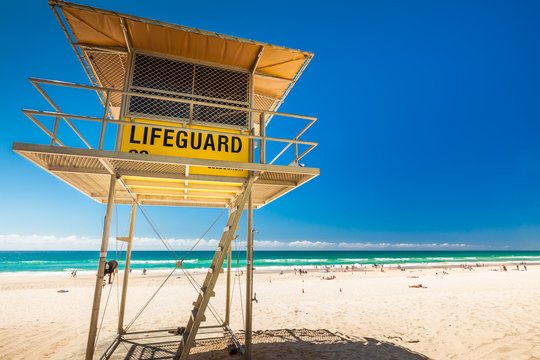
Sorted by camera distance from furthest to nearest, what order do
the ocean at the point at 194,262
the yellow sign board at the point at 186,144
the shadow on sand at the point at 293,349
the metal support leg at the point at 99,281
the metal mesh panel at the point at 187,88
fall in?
the ocean at the point at 194,262 → the shadow on sand at the point at 293,349 → the metal mesh panel at the point at 187,88 → the yellow sign board at the point at 186,144 → the metal support leg at the point at 99,281

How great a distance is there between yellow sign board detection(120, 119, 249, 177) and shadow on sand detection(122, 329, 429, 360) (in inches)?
178

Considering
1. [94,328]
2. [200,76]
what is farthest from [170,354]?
[200,76]

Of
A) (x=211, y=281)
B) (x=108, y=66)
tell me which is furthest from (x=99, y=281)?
(x=108, y=66)

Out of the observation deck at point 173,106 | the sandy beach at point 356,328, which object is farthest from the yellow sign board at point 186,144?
the sandy beach at point 356,328

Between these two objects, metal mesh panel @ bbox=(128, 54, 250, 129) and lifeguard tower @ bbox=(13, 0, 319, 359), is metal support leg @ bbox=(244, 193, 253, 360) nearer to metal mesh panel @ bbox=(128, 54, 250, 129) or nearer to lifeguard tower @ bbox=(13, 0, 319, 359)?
lifeguard tower @ bbox=(13, 0, 319, 359)

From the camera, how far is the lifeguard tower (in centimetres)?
488

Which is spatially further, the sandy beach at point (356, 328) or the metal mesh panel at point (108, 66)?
the sandy beach at point (356, 328)

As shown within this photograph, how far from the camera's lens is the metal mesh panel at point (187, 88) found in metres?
5.74

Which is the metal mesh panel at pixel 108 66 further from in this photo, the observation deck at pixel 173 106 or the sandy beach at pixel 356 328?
the sandy beach at pixel 356 328

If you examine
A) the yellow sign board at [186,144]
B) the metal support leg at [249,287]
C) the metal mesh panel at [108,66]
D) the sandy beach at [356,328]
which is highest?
the metal mesh panel at [108,66]

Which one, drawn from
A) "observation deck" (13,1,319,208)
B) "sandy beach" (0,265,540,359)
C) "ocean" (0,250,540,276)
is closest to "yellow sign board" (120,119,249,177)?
"observation deck" (13,1,319,208)

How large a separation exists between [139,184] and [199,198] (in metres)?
2.03

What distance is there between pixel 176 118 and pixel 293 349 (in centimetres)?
649

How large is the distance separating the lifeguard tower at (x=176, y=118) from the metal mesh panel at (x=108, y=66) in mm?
22
